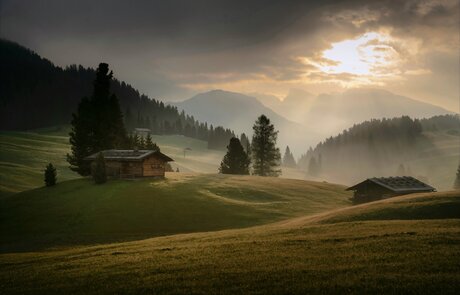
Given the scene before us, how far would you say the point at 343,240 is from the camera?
2488cm

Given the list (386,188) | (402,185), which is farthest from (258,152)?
(386,188)

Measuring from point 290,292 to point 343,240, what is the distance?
10.0m

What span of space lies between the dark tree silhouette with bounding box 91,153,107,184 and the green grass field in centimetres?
3774

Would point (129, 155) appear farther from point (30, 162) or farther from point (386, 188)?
point (30, 162)

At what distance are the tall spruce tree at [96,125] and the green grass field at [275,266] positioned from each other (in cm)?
5203

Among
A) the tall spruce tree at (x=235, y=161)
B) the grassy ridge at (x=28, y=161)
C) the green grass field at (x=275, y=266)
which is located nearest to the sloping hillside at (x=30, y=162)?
the grassy ridge at (x=28, y=161)

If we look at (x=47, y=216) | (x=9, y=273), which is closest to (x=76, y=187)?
(x=47, y=216)

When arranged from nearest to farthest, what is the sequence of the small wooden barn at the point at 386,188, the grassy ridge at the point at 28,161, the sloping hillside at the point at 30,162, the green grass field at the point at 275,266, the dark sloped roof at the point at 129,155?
the green grass field at the point at 275,266 → the small wooden barn at the point at 386,188 → the dark sloped roof at the point at 129,155 → the grassy ridge at the point at 28,161 → the sloping hillside at the point at 30,162

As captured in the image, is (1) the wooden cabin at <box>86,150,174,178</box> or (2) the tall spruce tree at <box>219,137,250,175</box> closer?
(1) the wooden cabin at <box>86,150,174,178</box>

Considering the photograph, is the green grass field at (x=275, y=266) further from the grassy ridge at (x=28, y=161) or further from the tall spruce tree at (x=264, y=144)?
the tall spruce tree at (x=264, y=144)

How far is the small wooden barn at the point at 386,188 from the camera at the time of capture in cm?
6344

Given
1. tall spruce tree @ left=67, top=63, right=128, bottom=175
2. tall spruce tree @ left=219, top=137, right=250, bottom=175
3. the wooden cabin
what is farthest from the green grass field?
tall spruce tree @ left=219, top=137, right=250, bottom=175

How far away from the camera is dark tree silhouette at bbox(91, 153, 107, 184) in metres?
67.0

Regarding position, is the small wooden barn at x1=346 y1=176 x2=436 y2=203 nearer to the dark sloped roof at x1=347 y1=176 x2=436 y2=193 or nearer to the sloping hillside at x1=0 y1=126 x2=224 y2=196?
the dark sloped roof at x1=347 y1=176 x2=436 y2=193
